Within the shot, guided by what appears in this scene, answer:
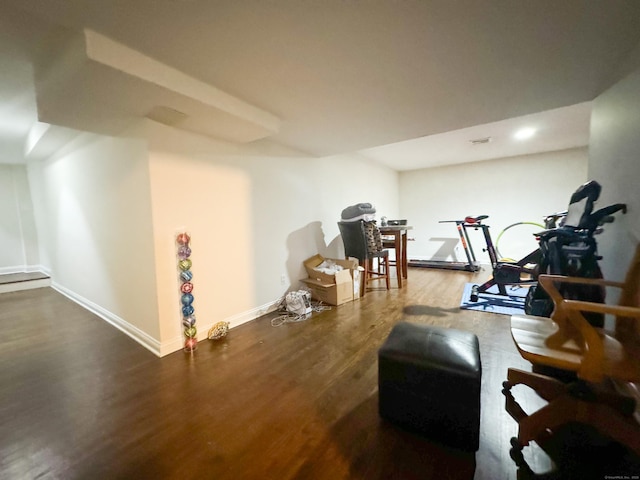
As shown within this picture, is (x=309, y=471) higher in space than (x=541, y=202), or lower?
lower

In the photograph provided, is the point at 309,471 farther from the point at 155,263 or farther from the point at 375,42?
the point at 375,42

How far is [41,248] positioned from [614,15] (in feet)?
27.0

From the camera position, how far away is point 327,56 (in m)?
1.54

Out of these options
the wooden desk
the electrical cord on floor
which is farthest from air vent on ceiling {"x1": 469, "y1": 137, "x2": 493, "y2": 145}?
the electrical cord on floor

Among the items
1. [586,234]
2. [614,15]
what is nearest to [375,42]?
[614,15]

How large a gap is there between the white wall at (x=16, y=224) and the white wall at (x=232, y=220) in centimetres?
542

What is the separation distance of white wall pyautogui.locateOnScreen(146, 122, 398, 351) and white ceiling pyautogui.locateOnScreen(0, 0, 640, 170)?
0.48m

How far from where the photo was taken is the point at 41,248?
521cm

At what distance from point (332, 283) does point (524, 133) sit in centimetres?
366

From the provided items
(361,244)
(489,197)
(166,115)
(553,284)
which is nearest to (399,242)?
(361,244)

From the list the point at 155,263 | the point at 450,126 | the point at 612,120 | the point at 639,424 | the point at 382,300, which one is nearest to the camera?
Answer: the point at 639,424

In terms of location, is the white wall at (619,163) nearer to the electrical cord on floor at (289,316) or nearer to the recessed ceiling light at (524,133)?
the recessed ceiling light at (524,133)

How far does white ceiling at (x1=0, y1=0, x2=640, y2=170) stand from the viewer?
1.21 m

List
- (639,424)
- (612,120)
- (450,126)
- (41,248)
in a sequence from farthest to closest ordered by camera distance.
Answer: (41,248) < (450,126) < (612,120) < (639,424)
